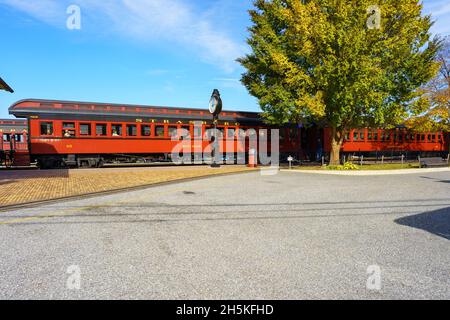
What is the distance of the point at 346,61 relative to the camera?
16.3 m

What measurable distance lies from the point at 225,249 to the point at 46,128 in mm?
16692

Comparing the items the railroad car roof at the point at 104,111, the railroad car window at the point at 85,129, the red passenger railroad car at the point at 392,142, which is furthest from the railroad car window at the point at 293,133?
the railroad car window at the point at 85,129

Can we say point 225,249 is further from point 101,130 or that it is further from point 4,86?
point 101,130

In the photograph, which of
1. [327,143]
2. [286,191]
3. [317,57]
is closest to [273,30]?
[317,57]

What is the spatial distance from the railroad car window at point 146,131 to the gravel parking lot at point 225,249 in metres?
11.8

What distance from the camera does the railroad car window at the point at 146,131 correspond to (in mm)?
19953

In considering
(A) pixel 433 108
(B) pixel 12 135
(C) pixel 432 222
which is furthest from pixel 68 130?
(A) pixel 433 108

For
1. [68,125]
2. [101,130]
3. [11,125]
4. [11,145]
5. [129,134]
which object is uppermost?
[11,125]

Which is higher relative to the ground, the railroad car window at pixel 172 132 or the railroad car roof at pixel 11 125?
the railroad car roof at pixel 11 125

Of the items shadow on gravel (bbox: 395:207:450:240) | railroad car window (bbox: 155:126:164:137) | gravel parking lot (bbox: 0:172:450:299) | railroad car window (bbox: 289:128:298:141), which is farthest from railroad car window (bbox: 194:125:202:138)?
shadow on gravel (bbox: 395:207:450:240)

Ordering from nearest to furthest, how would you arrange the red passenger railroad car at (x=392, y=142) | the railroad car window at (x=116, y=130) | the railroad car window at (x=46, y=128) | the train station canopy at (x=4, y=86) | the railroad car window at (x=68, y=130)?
the train station canopy at (x=4, y=86), the railroad car window at (x=46, y=128), the railroad car window at (x=68, y=130), the railroad car window at (x=116, y=130), the red passenger railroad car at (x=392, y=142)

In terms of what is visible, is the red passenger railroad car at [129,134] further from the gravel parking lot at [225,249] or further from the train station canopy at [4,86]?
the gravel parking lot at [225,249]

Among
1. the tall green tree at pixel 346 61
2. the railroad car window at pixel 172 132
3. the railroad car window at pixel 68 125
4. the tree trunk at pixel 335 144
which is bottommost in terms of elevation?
the tree trunk at pixel 335 144
